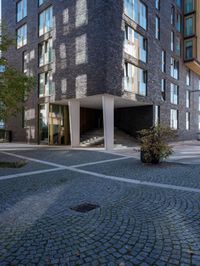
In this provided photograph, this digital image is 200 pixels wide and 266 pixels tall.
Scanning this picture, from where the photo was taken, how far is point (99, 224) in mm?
3510

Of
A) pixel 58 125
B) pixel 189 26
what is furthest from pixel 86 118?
pixel 189 26

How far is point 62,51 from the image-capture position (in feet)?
57.6

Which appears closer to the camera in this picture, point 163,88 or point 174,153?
point 174,153

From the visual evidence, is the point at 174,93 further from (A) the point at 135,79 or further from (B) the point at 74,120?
(B) the point at 74,120

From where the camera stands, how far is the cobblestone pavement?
264cm

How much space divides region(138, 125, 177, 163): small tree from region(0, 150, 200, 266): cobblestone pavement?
3037mm

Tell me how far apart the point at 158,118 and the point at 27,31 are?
16497mm

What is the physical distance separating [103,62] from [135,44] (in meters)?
5.20

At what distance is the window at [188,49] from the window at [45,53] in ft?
57.9

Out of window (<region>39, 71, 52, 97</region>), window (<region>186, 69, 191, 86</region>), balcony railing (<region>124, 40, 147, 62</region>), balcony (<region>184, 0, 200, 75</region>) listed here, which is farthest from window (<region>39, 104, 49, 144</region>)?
window (<region>186, 69, 191, 86</region>)

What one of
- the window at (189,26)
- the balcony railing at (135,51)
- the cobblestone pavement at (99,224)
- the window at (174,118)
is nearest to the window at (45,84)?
the balcony railing at (135,51)

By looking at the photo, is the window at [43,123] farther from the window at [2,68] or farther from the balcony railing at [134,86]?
the window at [2,68]

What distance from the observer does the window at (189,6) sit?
86.4ft

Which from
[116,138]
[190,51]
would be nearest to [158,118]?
[116,138]
